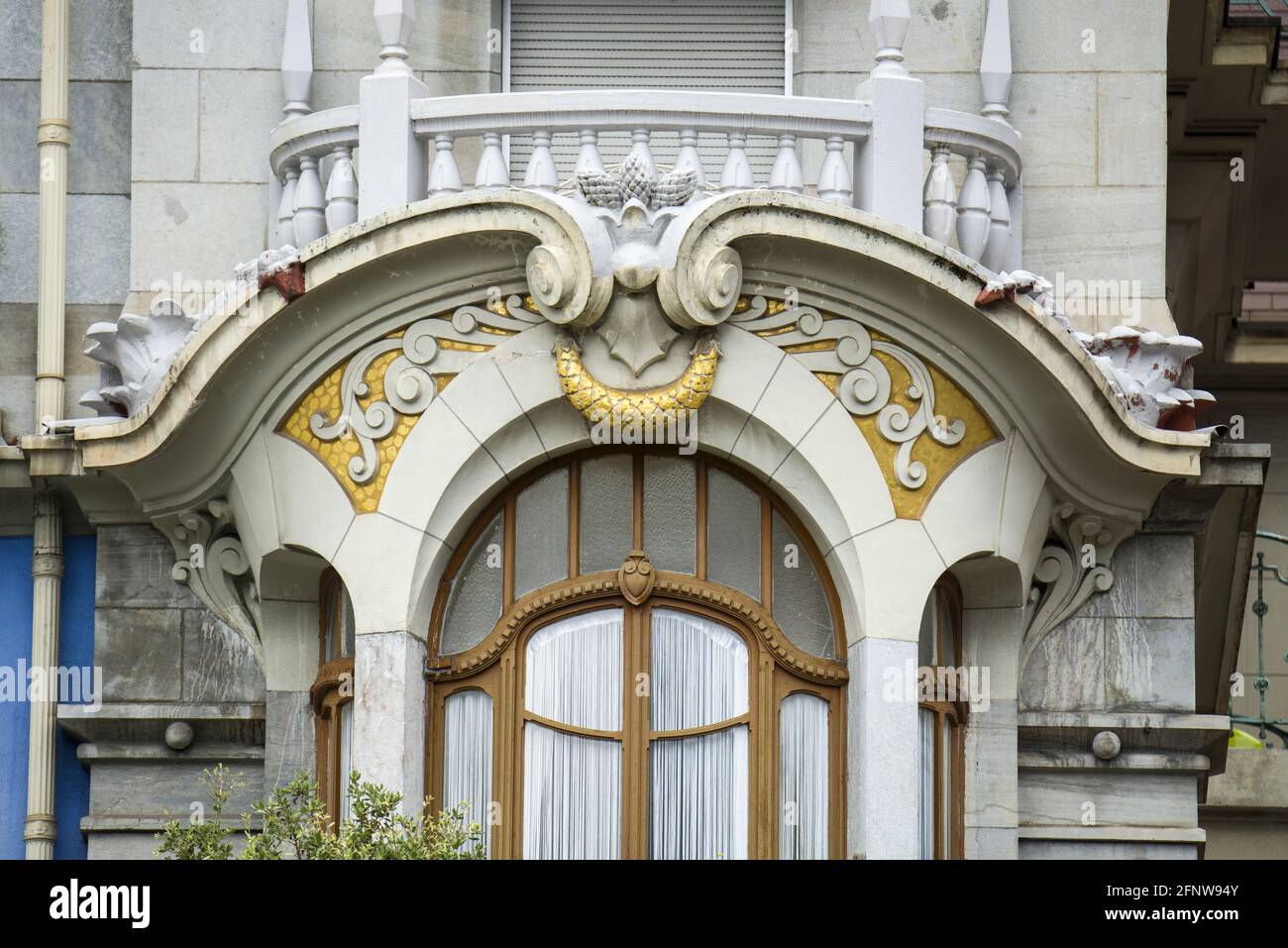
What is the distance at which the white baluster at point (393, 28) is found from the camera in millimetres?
21453

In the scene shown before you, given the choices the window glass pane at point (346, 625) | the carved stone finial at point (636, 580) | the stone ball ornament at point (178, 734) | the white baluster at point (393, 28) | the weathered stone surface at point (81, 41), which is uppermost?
the weathered stone surface at point (81, 41)

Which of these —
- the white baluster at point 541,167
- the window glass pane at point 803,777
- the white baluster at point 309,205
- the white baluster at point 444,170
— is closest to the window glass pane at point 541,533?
the window glass pane at point 803,777

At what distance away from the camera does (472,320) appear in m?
21.0

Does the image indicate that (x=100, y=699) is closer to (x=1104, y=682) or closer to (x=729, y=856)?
(x=729, y=856)

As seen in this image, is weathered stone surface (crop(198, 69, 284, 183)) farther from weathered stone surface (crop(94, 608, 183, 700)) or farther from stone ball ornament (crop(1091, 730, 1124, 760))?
stone ball ornament (crop(1091, 730, 1124, 760))

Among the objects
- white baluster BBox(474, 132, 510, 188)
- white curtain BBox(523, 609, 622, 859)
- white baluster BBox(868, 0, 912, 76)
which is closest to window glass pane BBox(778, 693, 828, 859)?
white curtain BBox(523, 609, 622, 859)

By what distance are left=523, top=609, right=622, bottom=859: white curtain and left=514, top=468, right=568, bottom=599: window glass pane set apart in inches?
13.2

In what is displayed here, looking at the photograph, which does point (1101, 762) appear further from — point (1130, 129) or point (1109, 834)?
point (1130, 129)

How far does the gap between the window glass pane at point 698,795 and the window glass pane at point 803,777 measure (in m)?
0.26

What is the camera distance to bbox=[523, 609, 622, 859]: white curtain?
20766 mm

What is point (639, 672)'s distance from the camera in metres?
20.9

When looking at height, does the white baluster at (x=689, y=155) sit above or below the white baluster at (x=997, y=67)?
below

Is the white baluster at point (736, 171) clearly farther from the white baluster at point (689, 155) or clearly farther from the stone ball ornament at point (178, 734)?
the stone ball ornament at point (178, 734)

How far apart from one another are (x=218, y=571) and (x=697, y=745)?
3.52m
